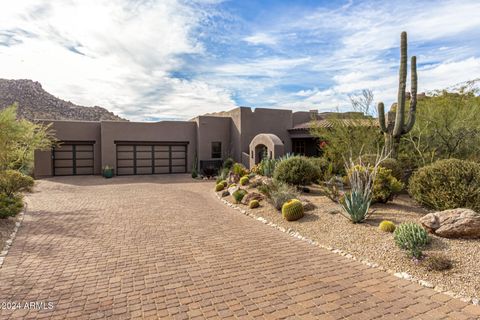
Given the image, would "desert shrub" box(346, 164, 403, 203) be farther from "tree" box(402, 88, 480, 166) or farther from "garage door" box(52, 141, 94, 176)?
"garage door" box(52, 141, 94, 176)

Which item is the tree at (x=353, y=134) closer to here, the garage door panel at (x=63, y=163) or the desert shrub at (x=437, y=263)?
the desert shrub at (x=437, y=263)

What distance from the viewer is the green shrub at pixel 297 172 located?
12859mm

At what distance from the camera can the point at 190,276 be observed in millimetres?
5441

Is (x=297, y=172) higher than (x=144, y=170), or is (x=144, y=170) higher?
(x=297, y=172)

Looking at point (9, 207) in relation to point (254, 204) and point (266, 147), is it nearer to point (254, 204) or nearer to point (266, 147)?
point (254, 204)

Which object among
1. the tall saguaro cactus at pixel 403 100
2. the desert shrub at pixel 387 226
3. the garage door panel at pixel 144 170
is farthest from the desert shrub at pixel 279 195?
the garage door panel at pixel 144 170

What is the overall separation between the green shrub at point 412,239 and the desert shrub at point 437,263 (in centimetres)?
28

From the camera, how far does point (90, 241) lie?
290 inches

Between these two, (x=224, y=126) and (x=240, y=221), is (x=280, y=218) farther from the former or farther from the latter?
(x=224, y=126)

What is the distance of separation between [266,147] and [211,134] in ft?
21.9

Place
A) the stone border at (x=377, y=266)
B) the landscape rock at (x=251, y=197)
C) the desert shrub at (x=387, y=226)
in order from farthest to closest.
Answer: the landscape rock at (x=251, y=197)
the desert shrub at (x=387, y=226)
the stone border at (x=377, y=266)

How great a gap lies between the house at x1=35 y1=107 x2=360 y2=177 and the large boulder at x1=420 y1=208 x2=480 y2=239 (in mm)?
13871

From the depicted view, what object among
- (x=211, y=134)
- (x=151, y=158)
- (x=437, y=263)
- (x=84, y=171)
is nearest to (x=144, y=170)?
(x=151, y=158)

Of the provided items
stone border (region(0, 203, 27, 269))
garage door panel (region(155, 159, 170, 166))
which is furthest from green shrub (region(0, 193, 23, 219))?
garage door panel (region(155, 159, 170, 166))
